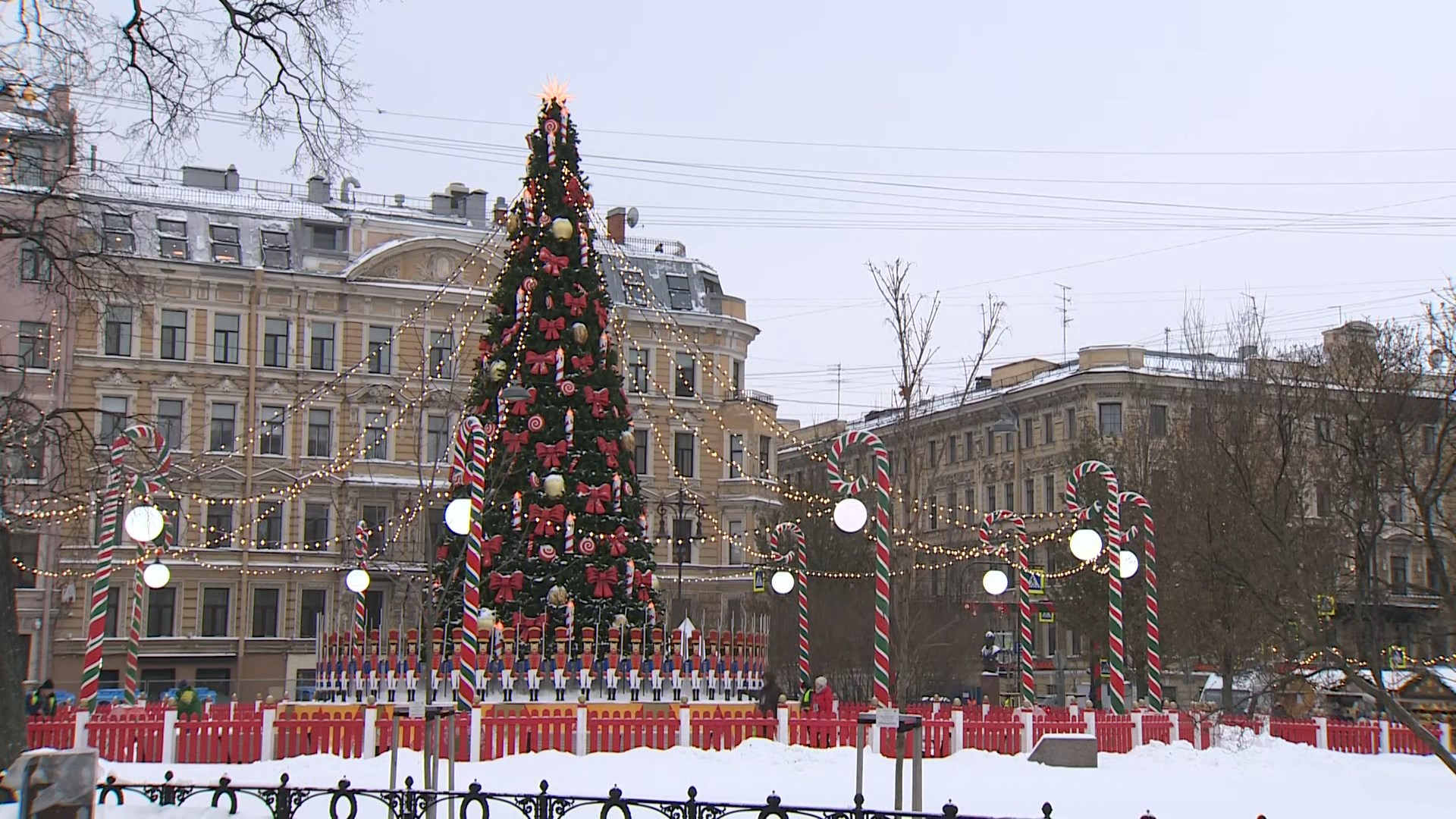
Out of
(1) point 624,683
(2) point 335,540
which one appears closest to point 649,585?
(1) point 624,683

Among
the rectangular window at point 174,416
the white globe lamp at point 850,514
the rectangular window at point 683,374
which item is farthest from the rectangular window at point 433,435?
the white globe lamp at point 850,514

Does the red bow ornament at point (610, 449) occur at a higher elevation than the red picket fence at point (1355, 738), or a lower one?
higher

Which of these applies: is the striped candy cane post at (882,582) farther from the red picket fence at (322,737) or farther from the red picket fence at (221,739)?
the red picket fence at (221,739)

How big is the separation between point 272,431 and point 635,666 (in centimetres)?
2731

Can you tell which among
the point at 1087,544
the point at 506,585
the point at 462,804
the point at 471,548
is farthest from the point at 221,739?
the point at 1087,544

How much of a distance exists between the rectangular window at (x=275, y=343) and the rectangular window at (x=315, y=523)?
472 centimetres

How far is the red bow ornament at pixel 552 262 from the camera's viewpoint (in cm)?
2838

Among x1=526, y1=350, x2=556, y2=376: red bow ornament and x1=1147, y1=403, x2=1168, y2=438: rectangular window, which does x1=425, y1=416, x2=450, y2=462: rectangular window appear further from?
x1=1147, y1=403, x2=1168, y2=438: rectangular window

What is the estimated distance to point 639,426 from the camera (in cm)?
5794

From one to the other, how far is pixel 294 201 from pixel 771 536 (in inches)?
1142

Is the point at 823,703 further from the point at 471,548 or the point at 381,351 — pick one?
the point at 381,351

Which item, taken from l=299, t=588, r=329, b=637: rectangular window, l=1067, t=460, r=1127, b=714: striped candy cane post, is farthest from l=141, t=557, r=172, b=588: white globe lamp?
l=299, t=588, r=329, b=637: rectangular window

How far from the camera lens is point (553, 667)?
26.7 m

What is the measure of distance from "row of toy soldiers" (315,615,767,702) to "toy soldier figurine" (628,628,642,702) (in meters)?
0.02
